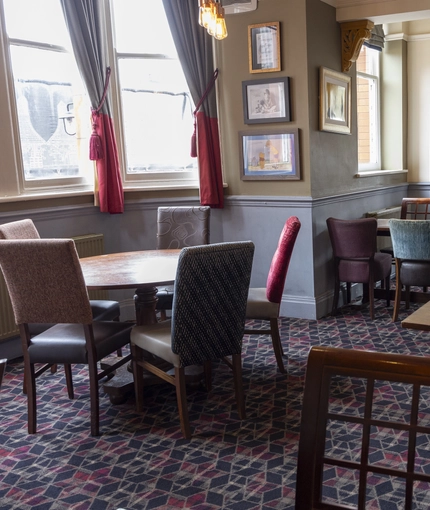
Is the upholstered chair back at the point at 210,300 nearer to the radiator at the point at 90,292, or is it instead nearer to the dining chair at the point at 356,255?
the radiator at the point at 90,292

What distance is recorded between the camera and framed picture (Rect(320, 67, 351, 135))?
4969 mm

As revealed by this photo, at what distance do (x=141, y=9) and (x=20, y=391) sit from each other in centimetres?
331

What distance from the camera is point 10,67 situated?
4.37m

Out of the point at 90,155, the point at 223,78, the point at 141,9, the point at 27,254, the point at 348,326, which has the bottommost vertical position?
the point at 348,326

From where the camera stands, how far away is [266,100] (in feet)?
16.3

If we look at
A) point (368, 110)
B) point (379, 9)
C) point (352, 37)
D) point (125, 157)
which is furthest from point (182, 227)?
point (368, 110)

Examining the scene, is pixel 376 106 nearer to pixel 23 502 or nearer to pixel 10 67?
pixel 10 67

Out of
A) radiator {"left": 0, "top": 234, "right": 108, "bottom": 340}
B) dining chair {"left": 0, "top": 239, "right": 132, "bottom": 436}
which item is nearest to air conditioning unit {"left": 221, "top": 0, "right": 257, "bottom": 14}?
radiator {"left": 0, "top": 234, "right": 108, "bottom": 340}

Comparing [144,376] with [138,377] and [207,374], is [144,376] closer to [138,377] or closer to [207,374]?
[138,377]

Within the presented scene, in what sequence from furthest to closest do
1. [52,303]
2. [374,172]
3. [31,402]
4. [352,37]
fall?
[374,172]
[352,37]
[31,402]
[52,303]

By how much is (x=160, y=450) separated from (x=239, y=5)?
3.61 m

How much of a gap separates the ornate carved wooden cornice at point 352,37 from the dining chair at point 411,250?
5.37 feet

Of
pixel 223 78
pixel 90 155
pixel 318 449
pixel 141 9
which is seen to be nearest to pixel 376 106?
pixel 223 78

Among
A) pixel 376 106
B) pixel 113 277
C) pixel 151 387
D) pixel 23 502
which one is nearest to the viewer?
pixel 23 502
